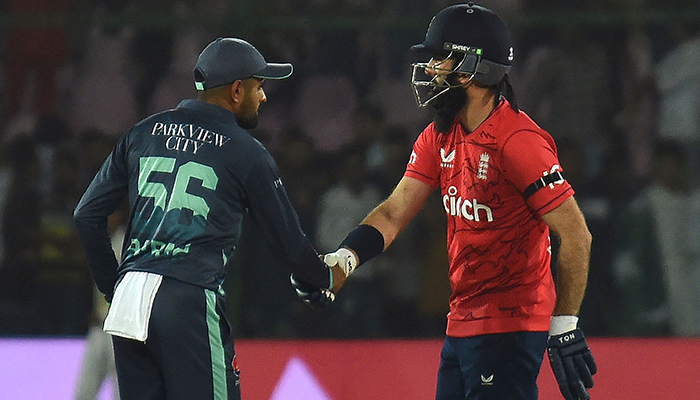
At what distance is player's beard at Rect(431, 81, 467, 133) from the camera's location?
12.8 feet

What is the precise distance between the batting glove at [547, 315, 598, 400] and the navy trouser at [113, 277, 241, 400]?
107 cm

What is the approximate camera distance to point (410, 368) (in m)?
5.68

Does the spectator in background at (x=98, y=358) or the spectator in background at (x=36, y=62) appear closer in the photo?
the spectator in background at (x=98, y=358)

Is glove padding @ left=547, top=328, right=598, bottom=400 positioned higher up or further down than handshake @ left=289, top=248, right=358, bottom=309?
further down

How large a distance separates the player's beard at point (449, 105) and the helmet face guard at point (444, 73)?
2 cm

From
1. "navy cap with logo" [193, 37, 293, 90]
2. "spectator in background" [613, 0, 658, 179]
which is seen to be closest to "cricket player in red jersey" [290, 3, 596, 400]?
"navy cap with logo" [193, 37, 293, 90]

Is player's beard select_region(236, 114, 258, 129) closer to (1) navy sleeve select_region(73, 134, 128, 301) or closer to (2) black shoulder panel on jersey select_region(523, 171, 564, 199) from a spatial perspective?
(1) navy sleeve select_region(73, 134, 128, 301)

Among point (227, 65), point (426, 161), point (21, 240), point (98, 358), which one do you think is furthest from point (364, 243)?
point (21, 240)

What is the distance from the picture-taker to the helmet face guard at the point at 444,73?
388cm

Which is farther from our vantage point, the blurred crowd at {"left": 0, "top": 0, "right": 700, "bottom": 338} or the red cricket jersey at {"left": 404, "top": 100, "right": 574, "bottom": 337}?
the blurred crowd at {"left": 0, "top": 0, "right": 700, "bottom": 338}

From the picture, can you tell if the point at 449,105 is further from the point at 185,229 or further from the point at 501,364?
the point at 185,229

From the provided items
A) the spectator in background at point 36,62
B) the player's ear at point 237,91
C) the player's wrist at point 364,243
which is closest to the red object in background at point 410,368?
the player's wrist at point 364,243

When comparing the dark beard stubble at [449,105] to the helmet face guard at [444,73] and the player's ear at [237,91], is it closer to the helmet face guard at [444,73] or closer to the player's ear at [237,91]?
the helmet face guard at [444,73]

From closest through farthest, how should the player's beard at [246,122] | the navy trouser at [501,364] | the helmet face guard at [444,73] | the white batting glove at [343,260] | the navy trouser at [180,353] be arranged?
the navy trouser at [180,353], the navy trouser at [501,364], the player's beard at [246,122], the helmet face guard at [444,73], the white batting glove at [343,260]
